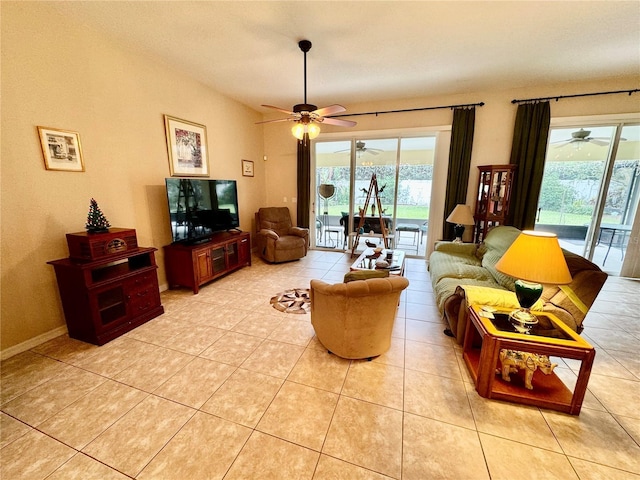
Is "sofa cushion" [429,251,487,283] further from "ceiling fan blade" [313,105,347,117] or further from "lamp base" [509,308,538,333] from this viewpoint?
"ceiling fan blade" [313,105,347,117]

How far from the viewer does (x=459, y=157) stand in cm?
448

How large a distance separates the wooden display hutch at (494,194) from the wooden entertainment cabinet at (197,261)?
421 centimetres

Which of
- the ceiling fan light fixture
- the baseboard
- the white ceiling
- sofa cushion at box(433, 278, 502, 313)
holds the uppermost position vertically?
the white ceiling

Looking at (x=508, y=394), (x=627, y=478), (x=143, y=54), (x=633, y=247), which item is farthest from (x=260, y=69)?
(x=633, y=247)

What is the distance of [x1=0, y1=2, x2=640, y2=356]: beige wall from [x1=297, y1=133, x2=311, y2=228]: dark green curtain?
5.61ft

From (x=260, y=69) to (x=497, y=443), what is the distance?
14.4ft

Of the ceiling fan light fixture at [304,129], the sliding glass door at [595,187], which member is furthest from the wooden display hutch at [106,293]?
the sliding glass door at [595,187]

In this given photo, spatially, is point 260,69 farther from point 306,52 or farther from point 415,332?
point 415,332

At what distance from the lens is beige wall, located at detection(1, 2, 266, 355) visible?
2.13 meters

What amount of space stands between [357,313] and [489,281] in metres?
1.78

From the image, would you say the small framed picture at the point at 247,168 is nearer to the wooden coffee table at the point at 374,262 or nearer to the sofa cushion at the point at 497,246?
the wooden coffee table at the point at 374,262

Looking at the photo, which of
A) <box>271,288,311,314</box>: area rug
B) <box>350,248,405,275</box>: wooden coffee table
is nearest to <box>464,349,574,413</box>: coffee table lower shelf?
<box>350,248,405,275</box>: wooden coffee table

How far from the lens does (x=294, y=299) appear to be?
3.30 m

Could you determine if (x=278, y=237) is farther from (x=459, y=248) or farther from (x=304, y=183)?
(x=459, y=248)
